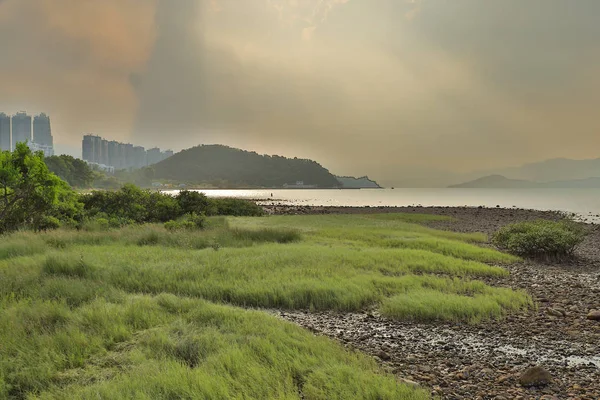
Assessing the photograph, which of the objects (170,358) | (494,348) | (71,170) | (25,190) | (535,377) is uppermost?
(71,170)

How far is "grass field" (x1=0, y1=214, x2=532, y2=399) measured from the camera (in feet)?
19.2

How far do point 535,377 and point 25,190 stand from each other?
26.7 meters

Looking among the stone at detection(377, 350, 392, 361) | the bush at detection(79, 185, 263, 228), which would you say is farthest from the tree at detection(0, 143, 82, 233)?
→ the stone at detection(377, 350, 392, 361)

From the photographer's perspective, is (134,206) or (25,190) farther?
(134,206)

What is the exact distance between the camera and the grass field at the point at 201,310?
19.2 feet

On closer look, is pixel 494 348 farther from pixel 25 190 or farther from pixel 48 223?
pixel 48 223

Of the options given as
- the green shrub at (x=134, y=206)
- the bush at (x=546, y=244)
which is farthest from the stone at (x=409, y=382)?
the green shrub at (x=134, y=206)

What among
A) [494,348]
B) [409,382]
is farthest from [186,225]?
[409,382]

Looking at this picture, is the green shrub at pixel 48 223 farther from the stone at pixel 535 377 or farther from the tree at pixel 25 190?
the stone at pixel 535 377

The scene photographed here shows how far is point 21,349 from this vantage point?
22.6 ft

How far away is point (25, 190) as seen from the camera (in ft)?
76.4

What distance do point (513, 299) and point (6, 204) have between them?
26.2 meters

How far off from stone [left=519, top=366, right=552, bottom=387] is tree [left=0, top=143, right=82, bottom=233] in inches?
962

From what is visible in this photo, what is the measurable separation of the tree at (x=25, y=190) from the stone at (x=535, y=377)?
24.4m
